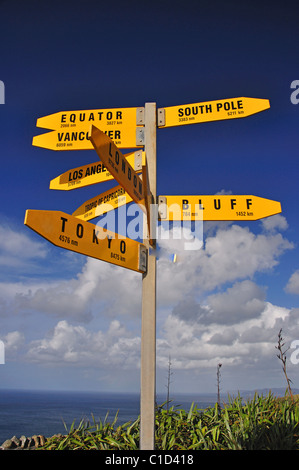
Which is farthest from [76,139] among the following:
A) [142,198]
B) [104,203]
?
[142,198]

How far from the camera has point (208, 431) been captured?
438 centimetres

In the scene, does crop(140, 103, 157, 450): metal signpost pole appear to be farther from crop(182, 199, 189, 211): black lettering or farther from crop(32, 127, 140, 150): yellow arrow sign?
crop(32, 127, 140, 150): yellow arrow sign

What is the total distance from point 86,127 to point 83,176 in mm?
681

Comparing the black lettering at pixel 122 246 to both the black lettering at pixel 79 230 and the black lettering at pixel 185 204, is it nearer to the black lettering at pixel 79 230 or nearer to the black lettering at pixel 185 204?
the black lettering at pixel 79 230

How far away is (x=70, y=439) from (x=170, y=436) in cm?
138

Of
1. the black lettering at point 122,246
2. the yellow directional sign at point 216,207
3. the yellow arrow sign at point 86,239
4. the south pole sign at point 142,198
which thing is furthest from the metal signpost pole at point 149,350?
the black lettering at point 122,246

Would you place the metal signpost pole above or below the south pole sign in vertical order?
below

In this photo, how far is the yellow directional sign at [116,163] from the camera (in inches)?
108

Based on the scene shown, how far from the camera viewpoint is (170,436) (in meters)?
4.48

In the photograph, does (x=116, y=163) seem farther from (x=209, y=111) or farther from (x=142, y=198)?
(x=209, y=111)

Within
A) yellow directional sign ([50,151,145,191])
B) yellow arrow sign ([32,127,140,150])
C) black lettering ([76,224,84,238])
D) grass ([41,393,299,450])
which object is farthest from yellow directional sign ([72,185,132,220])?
grass ([41,393,299,450])

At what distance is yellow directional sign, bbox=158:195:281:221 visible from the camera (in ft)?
13.6
